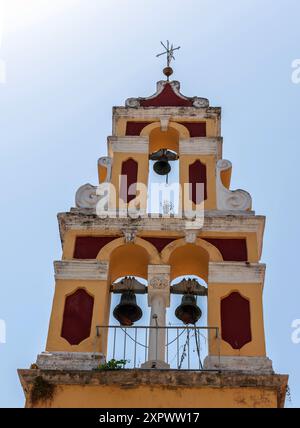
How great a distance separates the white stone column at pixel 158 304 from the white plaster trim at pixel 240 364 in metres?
0.71

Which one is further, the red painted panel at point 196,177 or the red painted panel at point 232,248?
the red painted panel at point 196,177

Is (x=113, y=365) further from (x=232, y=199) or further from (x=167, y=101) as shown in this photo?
(x=167, y=101)

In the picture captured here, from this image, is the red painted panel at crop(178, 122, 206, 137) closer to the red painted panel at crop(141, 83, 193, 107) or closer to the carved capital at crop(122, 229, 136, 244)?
the red painted panel at crop(141, 83, 193, 107)

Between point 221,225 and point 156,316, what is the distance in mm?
2072

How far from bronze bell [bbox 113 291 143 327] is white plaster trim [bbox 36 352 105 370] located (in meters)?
1.58

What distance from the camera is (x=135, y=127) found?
18078 millimetres

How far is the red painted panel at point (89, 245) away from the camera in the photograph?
605 inches

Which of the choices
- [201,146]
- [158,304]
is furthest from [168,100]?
[158,304]

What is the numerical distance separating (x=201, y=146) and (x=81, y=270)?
12.4 feet

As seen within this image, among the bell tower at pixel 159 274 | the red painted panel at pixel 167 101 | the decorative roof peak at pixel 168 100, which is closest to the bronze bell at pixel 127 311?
the bell tower at pixel 159 274

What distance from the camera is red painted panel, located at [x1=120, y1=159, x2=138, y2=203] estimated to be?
54.1 feet

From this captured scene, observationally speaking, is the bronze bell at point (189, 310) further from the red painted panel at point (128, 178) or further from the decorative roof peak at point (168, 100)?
the decorative roof peak at point (168, 100)
